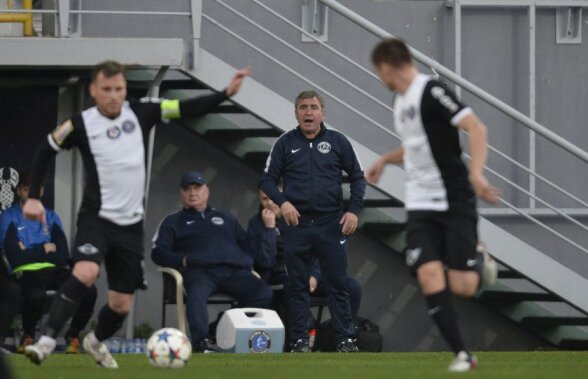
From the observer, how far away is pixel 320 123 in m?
13.5

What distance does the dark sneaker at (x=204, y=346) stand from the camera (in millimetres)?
13391

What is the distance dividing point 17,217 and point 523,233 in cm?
594

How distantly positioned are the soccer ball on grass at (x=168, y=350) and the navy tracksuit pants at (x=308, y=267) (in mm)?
3520

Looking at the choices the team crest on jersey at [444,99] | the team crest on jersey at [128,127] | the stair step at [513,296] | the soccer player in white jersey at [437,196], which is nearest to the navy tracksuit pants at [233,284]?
the stair step at [513,296]

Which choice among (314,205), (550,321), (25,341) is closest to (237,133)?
(314,205)

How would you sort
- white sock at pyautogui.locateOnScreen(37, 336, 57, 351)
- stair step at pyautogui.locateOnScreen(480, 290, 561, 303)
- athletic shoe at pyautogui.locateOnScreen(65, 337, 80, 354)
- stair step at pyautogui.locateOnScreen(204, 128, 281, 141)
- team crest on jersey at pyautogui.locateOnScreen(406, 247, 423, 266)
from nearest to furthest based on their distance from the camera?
team crest on jersey at pyautogui.locateOnScreen(406, 247, 423, 266) < white sock at pyautogui.locateOnScreen(37, 336, 57, 351) < athletic shoe at pyautogui.locateOnScreen(65, 337, 80, 354) < stair step at pyautogui.locateOnScreen(204, 128, 281, 141) < stair step at pyautogui.locateOnScreen(480, 290, 561, 303)

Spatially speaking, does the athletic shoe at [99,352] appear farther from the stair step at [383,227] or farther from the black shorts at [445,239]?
the stair step at [383,227]

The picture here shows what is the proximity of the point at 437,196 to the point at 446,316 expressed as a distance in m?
0.75

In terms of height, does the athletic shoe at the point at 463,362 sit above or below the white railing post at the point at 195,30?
below

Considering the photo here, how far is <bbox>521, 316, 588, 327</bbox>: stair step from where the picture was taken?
52.1 ft

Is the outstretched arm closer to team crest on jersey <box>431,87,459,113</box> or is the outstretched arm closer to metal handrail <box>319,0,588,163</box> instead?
team crest on jersey <box>431,87,459,113</box>

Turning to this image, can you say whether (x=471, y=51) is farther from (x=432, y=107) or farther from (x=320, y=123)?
(x=432, y=107)

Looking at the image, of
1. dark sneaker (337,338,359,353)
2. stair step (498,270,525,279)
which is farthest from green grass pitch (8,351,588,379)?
stair step (498,270,525,279)

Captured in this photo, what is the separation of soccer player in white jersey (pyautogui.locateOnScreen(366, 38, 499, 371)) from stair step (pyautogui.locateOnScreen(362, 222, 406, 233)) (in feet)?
20.8
